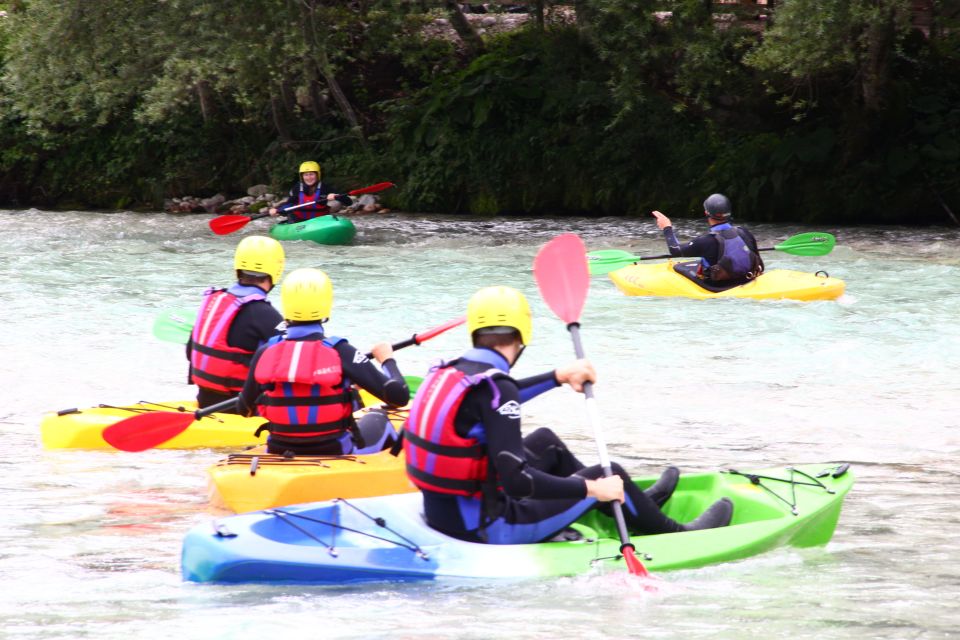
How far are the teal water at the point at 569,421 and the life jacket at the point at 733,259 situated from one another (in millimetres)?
316

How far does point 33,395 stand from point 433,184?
10.8m

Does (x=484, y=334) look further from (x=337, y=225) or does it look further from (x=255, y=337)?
(x=337, y=225)

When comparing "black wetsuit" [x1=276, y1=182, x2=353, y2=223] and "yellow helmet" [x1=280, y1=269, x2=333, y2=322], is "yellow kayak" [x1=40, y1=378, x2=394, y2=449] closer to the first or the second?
"yellow helmet" [x1=280, y1=269, x2=333, y2=322]

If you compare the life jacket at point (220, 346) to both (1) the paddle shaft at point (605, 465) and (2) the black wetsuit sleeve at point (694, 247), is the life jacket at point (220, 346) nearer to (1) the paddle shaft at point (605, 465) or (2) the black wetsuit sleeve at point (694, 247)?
(1) the paddle shaft at point (605, 465)

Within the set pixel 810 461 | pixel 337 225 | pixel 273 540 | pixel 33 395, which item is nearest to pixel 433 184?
pixel 337 225

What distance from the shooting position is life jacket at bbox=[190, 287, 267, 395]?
5.87m

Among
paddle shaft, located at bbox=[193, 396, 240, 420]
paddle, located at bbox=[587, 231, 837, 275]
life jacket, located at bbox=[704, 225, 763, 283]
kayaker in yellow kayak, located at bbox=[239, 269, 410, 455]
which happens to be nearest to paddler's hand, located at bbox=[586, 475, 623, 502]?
kayaker in yellow kayak, located at bbox=[239, 269, 410, 455]

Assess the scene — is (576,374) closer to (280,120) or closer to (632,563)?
(632,563)

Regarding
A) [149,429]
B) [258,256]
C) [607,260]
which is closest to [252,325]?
[258,256]

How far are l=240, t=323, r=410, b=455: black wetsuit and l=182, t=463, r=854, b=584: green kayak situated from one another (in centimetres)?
60

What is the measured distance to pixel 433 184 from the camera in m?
18.3

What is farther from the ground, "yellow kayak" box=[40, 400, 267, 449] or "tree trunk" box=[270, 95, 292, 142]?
"tree trunk" box=[270, 95, 292, 142]

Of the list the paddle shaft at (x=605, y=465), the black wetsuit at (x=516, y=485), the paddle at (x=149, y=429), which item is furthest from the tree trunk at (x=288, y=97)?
the black wetsuit at (x=516, y=485)

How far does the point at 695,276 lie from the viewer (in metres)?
10.8
